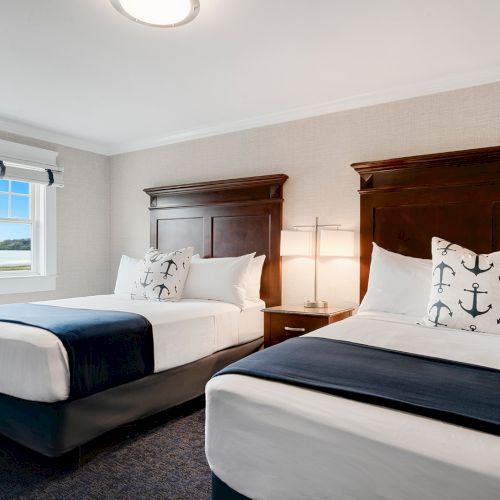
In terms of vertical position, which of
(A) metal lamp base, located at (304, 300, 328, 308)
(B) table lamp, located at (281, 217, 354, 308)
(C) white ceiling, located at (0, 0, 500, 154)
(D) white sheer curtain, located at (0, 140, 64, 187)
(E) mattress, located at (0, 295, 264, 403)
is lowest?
(E) mattress, located at (0, 295, 264, 403)

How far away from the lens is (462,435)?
109cm

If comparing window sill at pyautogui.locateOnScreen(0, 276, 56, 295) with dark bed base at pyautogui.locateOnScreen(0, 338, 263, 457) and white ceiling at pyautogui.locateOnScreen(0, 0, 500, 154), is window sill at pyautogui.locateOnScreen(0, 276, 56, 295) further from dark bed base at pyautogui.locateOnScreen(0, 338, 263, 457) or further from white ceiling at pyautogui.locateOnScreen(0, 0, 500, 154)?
dark bed base at pyautogui.locateOnScreen(0, 338, 263, 457)

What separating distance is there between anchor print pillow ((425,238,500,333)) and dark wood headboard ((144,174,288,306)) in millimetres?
1640

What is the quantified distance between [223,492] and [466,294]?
5.14 ft

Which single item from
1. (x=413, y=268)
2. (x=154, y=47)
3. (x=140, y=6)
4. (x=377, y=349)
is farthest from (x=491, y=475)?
(x=154, y=47)

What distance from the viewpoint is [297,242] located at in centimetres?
338

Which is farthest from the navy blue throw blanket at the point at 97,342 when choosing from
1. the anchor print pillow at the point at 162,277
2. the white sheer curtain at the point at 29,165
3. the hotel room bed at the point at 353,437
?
the white sheer curtain at the point at 29,165

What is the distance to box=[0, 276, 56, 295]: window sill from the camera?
4.04 m

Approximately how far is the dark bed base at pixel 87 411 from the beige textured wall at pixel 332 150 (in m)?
1.39

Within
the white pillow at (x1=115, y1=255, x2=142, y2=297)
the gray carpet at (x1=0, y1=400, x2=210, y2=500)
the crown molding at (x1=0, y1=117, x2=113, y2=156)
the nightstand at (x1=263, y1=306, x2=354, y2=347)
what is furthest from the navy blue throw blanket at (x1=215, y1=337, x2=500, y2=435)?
the crown molding at (x1=0, y1=117, x2=113, y2=156)

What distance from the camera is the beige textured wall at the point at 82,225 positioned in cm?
456

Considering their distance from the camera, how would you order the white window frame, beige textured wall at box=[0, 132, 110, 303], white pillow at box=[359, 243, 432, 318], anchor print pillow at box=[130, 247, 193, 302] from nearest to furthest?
white pillow at box=[359, 243, 432, 318]
anchor print pillow at box=[130, 247, 193, 302]
the white window frame
beige textured wall at box=[0, 132, 110, 303]

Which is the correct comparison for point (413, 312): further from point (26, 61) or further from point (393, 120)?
point (26, 61)

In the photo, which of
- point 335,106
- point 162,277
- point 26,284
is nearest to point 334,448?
point 162,277
